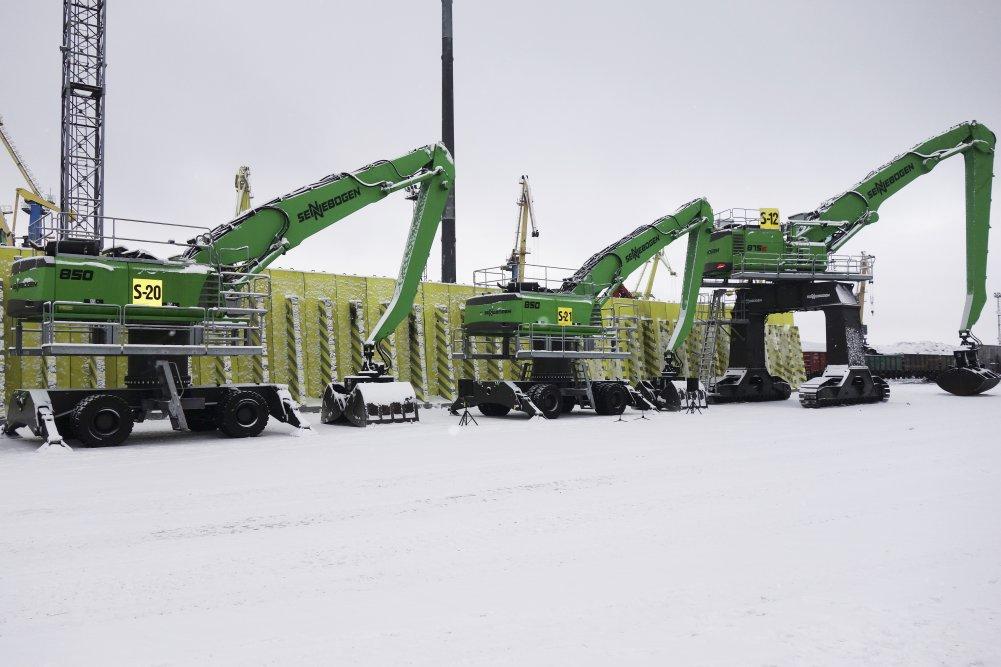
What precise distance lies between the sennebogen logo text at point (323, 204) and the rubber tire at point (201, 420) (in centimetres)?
453

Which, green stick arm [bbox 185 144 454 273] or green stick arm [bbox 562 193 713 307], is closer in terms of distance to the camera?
green stick arm [bbox 185 144 454 273]

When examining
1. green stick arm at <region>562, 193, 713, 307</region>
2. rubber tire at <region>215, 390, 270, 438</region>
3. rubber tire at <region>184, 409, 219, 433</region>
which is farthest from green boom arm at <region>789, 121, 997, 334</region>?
rubber tire at <region>184, 409, 219, 433</region>

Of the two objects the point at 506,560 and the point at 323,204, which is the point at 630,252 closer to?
the point at 323,204

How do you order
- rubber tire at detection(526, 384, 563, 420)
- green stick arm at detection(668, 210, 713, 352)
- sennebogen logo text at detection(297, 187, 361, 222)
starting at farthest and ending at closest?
green stick arm at detection(668, 210, 713, 352), rubber tire at detection(526, 384, 563, 420), sennebogen logo text at detection(297, 187, 361, 222)

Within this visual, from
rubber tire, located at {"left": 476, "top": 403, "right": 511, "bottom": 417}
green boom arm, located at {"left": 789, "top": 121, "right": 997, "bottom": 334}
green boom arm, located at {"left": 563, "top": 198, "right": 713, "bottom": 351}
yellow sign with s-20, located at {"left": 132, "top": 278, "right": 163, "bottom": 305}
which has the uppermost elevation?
green boom arm, located at {"left": 789, "top": 121, "right": 997, "bottom": 334}

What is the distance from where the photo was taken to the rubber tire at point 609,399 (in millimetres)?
19375

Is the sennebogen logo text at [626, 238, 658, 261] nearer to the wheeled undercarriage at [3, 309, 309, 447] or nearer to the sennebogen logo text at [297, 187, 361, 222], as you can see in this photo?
the sennebogen logo text at [297, 187, 361, 222]

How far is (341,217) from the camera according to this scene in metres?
17.0

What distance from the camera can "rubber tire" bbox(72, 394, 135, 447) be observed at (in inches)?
481

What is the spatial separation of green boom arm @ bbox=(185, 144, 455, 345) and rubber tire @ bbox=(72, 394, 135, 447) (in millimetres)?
3237

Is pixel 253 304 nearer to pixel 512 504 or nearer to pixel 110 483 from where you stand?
pixel 110 483

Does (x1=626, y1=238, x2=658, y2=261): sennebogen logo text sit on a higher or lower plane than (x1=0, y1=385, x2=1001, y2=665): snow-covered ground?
higher

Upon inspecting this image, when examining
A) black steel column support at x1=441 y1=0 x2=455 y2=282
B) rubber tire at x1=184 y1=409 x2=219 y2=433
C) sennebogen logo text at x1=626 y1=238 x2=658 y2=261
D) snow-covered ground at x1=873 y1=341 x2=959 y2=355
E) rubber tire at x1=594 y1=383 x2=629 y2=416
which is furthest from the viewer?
snow-covered ground at x1=873 y1=341 x2=959 y2=355

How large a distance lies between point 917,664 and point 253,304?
19.3 meters
